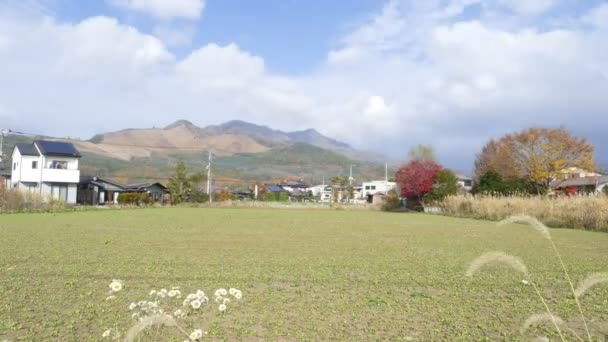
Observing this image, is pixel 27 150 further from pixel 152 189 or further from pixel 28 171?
pixel 152 189

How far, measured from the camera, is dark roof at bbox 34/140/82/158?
32.8m

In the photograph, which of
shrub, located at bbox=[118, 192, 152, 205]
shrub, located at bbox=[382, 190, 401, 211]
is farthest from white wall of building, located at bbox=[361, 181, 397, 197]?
shrub, located at bbox=[118, 192, 152, 205]

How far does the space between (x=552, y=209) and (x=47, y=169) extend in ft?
104

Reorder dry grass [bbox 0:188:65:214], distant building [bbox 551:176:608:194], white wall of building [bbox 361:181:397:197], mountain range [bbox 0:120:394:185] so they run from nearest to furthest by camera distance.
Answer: dry grass [bbox 0:188:65:214] → distant building [bbox 551:176:608:194] → white wall of building [bbox 361:181:397:197] → mountain range [bbox 0:120:394:185]

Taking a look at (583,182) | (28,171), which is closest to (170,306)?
(28,171)

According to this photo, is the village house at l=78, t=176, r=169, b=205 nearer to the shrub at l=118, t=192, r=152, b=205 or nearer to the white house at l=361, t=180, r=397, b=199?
the shrub at l=118, t=192, r=152, b=205

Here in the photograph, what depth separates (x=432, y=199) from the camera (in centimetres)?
3048

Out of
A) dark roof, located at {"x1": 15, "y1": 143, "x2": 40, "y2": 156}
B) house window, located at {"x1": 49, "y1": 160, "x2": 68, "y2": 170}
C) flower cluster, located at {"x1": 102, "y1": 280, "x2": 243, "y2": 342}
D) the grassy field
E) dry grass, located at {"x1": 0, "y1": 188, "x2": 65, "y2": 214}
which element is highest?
dark roof, located at {"x1": 15, "y1": 143, "x2": 40, "y2": 156}

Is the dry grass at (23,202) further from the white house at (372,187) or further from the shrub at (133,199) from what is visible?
the white house at (372,187)

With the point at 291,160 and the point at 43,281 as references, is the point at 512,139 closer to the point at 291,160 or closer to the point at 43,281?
the point at 43,281

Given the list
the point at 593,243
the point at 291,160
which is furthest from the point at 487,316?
the point at 291,160

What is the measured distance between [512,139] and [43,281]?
3973cm

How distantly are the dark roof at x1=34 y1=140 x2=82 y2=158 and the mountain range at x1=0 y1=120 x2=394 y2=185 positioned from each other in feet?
56.2

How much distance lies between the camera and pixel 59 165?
33312 millimetres
